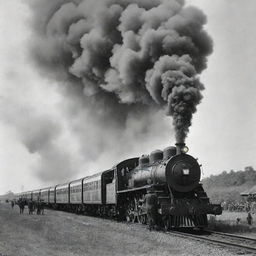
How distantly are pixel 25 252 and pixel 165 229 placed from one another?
5.80 metres

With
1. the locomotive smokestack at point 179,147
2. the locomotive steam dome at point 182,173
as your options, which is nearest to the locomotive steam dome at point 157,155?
the locomotive smokestack at point 179,147

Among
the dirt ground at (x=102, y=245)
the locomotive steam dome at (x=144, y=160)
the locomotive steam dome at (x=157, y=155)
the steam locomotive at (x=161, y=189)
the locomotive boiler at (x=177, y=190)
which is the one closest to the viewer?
the dirt ground at (x=102, y=245)

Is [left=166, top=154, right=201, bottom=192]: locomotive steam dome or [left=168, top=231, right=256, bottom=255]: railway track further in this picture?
[left=166, top=154, right=201, bottom=192]: locomotive steam dome

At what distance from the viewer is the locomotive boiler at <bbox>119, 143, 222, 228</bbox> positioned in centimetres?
1374

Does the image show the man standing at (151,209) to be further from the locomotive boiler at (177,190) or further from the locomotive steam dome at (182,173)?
the locomotive steam dome at (182,173)

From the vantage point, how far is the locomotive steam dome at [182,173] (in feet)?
46.7

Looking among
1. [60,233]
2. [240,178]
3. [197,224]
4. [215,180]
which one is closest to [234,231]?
[197,224]

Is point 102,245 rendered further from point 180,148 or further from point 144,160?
point 144,160

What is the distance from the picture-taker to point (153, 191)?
14.3 meters

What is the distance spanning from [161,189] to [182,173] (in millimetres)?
943

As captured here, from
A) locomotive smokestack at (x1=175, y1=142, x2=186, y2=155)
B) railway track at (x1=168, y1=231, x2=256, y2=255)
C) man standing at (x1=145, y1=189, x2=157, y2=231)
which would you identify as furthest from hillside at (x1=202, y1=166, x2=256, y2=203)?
railway track at (x1=168, y1=231, x2=256, y2=255)

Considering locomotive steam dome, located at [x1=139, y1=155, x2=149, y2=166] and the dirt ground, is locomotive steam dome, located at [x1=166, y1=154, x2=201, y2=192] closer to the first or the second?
the dirt ground

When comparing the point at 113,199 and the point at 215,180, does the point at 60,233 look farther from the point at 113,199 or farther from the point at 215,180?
the point at 215,180

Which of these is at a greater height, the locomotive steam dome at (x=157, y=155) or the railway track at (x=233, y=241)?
the locomotive steam dome at (x=157, y=155)
